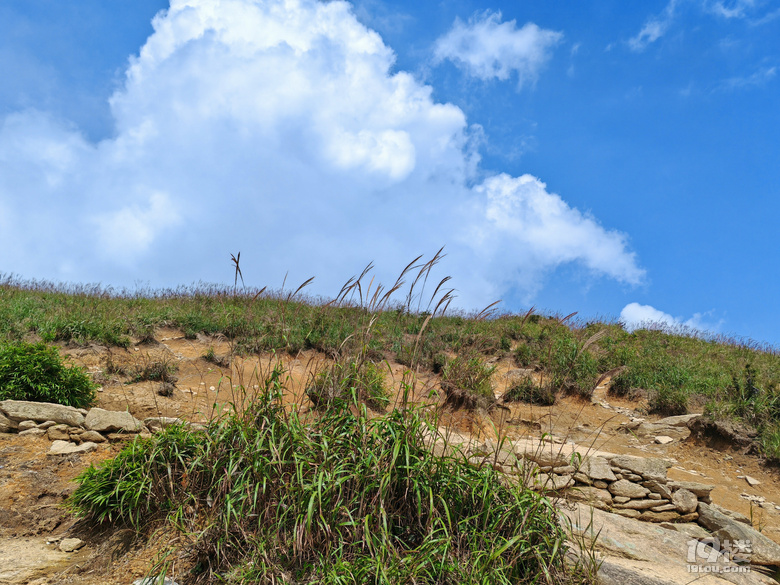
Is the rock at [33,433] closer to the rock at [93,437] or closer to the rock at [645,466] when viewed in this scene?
the rock at [93,437]

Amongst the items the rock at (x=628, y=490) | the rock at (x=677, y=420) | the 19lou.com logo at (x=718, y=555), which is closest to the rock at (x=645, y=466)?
the rock at (x=628, y=490)

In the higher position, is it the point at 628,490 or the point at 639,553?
the point at 628,490

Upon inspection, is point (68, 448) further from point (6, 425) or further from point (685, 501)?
point (685, 501)

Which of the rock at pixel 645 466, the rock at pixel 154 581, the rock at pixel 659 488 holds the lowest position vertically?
the rock at pixel 154 581

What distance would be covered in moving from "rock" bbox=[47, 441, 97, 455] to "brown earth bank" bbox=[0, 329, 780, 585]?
0.06 m

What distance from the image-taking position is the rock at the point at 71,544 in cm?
368

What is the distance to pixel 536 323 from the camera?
1390 cm

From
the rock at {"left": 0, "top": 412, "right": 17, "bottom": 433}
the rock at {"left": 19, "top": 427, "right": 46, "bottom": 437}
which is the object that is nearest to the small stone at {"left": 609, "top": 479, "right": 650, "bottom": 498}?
the rock at {"left": 19, "top": 427, "right": 46, "bottom": 437}

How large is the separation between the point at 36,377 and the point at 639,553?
6.49 meters

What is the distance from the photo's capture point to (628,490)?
5367 millimetres

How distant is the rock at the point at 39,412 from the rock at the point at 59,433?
9 cm

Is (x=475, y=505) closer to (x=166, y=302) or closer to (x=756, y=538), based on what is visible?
(x=756, y=538)

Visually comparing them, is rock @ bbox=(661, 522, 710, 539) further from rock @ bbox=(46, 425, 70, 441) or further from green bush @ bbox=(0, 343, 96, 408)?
green bush @ bbox=(0, 343, 96, 408)

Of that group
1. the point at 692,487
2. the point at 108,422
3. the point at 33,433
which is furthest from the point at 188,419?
the point at 692,487
